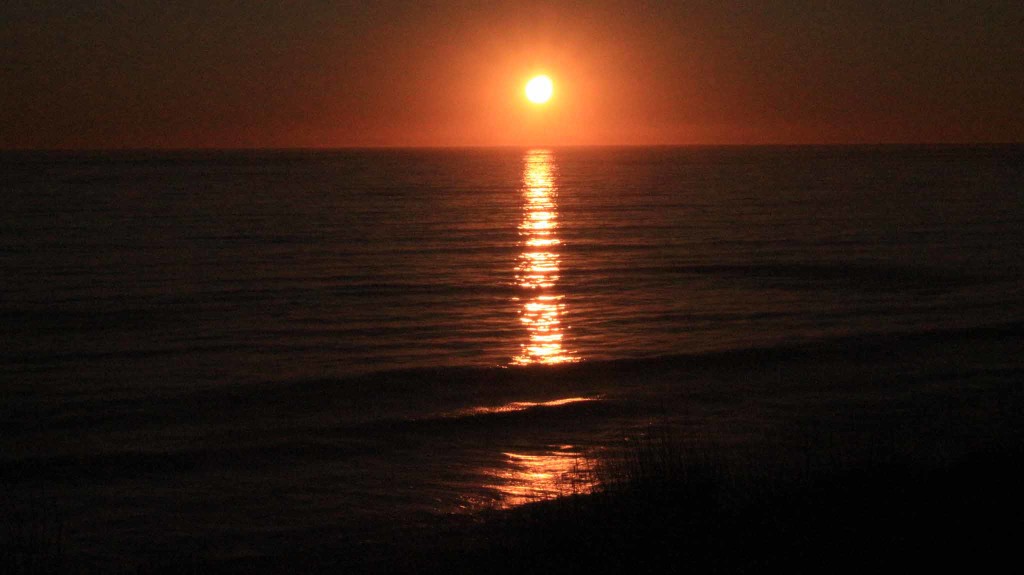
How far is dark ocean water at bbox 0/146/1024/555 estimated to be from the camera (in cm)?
1065

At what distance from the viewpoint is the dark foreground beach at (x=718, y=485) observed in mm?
6219

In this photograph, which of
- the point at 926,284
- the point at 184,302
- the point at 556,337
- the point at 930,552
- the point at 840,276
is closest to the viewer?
the point at 930,552

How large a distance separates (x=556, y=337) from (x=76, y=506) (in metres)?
10.1

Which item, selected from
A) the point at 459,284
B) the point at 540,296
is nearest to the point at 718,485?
the point at 540,296

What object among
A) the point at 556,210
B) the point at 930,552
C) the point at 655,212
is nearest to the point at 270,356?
the point at 930,552

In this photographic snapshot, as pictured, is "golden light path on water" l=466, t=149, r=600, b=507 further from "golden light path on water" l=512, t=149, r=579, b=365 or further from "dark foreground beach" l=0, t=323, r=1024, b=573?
"dark foreground beach" l=0, t=323, r=1024, b=573

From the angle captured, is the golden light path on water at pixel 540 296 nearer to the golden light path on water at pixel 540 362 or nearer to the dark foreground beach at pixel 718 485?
the golden light path on water at pixel 540 362

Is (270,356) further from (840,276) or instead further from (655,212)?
(655,212)

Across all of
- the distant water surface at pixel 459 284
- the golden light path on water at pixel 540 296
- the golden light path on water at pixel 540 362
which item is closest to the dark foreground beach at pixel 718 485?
the golden light path on water at pixel 540 362

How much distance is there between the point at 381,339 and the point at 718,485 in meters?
11.1

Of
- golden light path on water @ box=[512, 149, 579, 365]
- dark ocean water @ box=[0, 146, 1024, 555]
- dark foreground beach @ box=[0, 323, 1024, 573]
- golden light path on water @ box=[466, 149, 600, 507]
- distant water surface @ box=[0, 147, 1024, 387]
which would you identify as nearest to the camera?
dark foreground beach @ box=[0, 323, 1024, 573]

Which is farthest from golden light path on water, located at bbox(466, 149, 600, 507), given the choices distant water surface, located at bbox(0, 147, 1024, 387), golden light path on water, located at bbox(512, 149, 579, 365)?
distant water surface, located at bbox(0, 147, 1024, 387)

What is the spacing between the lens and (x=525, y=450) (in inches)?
460

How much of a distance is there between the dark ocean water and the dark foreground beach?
0.17 m
